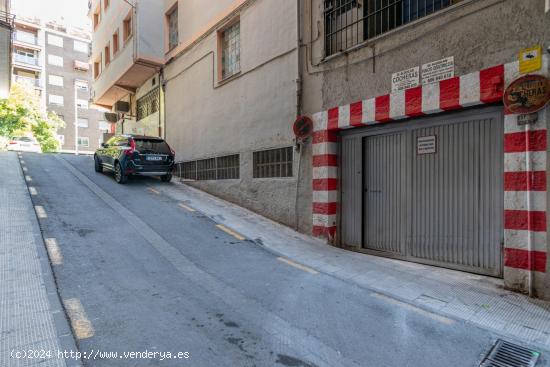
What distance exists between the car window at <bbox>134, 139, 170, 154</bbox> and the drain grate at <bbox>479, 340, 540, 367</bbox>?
431 inches

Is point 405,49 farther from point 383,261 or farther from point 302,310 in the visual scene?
point 302,310

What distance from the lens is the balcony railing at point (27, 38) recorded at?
39.5 metres

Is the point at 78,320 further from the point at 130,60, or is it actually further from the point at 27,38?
the point at 27,38

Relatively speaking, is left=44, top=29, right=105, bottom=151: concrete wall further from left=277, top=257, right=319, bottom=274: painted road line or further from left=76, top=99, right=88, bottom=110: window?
left=277, top=257, right=319, bottom=274: painted road line

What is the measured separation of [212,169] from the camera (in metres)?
11.8

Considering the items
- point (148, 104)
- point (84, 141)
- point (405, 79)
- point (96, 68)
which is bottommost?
point (405, 79)

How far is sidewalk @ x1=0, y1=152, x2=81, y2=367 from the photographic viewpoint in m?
2.85

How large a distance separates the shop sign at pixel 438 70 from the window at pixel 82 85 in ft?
164

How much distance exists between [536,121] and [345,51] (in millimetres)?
3853

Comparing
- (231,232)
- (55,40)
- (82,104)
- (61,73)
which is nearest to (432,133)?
(231,232)

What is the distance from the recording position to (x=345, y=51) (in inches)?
275

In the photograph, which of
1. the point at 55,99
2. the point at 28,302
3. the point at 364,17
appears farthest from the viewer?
the point at 55,99

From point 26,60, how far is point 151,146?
133 ft

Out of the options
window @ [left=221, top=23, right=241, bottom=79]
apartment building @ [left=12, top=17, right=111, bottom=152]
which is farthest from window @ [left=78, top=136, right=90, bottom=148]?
window @ [left=221, top=23, right=241, bottom=79]
